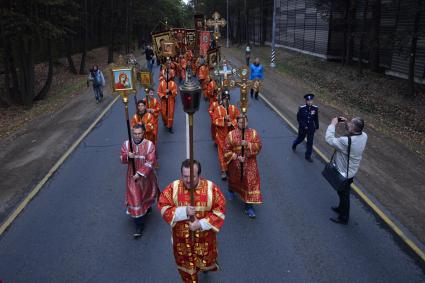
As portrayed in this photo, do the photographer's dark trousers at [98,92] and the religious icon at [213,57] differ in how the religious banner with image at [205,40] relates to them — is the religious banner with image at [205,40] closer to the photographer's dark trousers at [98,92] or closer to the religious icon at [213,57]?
the religious icon at [213,57]

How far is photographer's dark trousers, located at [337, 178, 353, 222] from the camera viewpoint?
645 cm

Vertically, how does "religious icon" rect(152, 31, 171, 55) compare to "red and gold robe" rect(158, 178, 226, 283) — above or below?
above

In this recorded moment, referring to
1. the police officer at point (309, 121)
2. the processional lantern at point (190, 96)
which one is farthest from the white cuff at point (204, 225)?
Answer: the police officer at point (309, 121)

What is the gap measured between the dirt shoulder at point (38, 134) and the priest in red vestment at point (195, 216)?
4484mm

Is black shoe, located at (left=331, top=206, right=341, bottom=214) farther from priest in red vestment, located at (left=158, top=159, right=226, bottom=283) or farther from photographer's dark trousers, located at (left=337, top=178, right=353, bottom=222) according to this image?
priest in red vestment, located at (left=158, top=159, right=226, bottom=283)

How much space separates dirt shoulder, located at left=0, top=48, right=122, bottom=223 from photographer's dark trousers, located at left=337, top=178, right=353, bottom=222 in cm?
660

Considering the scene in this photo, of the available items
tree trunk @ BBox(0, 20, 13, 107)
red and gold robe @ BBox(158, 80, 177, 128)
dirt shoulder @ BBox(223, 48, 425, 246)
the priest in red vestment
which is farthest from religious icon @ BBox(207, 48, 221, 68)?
tree trunk @ BBox(0, 20, 13, 107)

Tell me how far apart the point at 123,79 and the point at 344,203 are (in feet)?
15.1

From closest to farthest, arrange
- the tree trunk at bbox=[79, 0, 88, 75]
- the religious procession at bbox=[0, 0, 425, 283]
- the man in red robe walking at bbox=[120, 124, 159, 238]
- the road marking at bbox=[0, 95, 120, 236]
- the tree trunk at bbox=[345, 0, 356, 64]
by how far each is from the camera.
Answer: the religious procession at bbox=[0, 0, 425, 283] < the man in red robe walking at bbox=[120, 124, 159, 238] < the road marking at bbox=[0, 95, 120, 236] < the tree trunk at bbox=[345, 0, 356, 64] < the tree trunk at bbox=[79, 0, 88, 75]

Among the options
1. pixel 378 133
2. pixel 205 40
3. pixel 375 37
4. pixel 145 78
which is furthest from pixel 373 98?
pixel 145 78

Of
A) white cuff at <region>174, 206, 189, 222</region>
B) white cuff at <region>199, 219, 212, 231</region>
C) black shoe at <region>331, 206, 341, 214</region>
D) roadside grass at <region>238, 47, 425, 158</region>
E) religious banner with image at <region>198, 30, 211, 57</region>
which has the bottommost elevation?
black shoe at <region>331, 206, 341, 214</region>

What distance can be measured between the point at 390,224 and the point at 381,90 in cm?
1398

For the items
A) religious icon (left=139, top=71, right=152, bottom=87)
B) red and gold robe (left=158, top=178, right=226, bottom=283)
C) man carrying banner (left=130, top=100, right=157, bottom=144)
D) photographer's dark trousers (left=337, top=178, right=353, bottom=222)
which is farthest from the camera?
religious icon (left=139, top=71, right=152, bottom=87)

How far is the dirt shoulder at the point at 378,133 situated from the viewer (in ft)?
25.2
